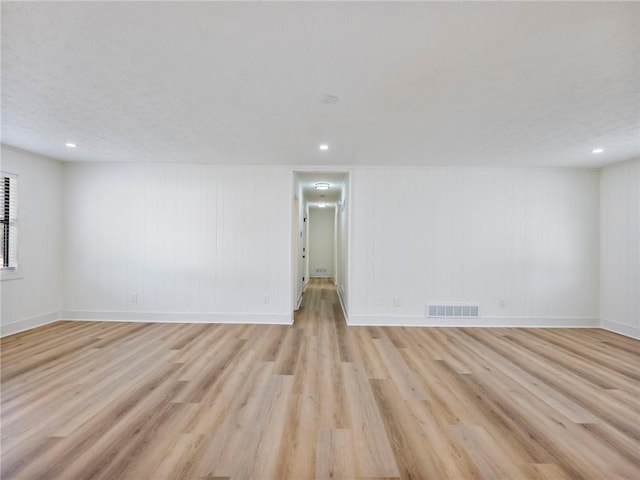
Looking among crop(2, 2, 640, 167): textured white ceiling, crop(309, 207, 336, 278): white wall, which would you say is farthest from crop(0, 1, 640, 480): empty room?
crop(309, 207, 336, 278): white wall

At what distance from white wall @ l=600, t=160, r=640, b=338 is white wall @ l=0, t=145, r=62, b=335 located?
8.85 metres

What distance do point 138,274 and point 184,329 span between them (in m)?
1.33

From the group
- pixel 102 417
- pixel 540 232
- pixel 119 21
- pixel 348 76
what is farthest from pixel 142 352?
pixel 540 232

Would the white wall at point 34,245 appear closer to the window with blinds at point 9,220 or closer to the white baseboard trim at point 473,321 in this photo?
the window with blinds at point 9,220

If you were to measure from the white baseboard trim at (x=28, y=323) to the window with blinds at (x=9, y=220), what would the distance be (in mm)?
788

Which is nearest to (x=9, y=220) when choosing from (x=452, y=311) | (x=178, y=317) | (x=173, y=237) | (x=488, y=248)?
(x=173, y=237)

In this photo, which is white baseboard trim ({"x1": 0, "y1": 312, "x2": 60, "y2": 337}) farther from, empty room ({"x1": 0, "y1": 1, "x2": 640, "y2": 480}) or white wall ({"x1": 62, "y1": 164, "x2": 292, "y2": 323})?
white wall ({"x1": 62, "y1": 164, "x2": 292, "y2": 323})

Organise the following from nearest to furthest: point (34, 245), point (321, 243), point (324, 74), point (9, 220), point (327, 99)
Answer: point (324, 74) → point (327, 99) → point (9, 220) → point (34, 245) → point (321, 243)

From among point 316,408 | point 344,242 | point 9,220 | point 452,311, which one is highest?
point 9,220

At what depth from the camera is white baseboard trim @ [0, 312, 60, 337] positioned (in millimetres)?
3792

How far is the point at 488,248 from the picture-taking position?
4648 millimetres

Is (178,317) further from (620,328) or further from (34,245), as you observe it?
(620,328)

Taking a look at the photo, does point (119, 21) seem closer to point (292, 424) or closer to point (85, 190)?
point (292, 424)

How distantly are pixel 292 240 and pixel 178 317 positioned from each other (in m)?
2.29
